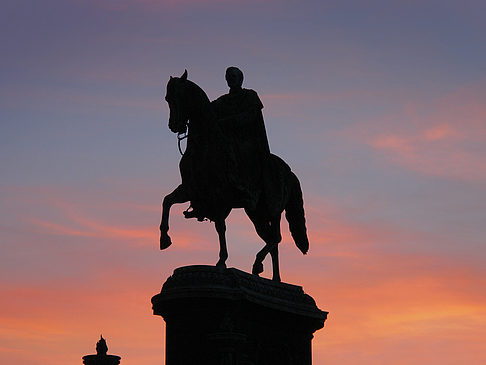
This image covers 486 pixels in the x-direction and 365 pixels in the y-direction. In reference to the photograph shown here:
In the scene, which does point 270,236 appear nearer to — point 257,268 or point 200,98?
point 257,268

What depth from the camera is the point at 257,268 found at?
29.1 meters

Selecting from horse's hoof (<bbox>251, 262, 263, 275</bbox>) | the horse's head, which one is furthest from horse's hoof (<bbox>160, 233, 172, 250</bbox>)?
horse's hoof (<bbox>251, 262, 263, 275</bbox>)

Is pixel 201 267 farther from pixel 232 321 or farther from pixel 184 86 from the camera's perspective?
pixel 184 86

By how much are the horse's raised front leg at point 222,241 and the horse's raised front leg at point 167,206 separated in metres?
0.91

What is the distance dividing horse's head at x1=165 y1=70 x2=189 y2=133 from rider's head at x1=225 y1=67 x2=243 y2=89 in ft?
6.99

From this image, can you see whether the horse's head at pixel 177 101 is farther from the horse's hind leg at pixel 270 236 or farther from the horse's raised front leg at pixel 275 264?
the horse's raised front leg at pixel 275 264

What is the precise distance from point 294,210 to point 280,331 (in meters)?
3.82

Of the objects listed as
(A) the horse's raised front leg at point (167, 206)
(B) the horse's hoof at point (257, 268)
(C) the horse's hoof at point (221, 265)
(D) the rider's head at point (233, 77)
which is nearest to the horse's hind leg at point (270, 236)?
(B) the horse's hoof at point (257, 268)

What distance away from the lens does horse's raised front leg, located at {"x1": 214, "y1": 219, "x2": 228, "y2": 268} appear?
88.4 feet

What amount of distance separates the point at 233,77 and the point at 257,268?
4458 millimetres

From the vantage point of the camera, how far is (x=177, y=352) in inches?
1024

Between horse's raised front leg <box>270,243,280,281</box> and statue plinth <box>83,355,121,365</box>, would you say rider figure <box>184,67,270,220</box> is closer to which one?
horse's raised front leg <box>270,243,280,281</box>

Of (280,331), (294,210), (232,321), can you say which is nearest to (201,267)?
(232,321)

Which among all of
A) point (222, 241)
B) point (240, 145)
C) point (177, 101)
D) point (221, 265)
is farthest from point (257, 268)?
point (177, 101)
